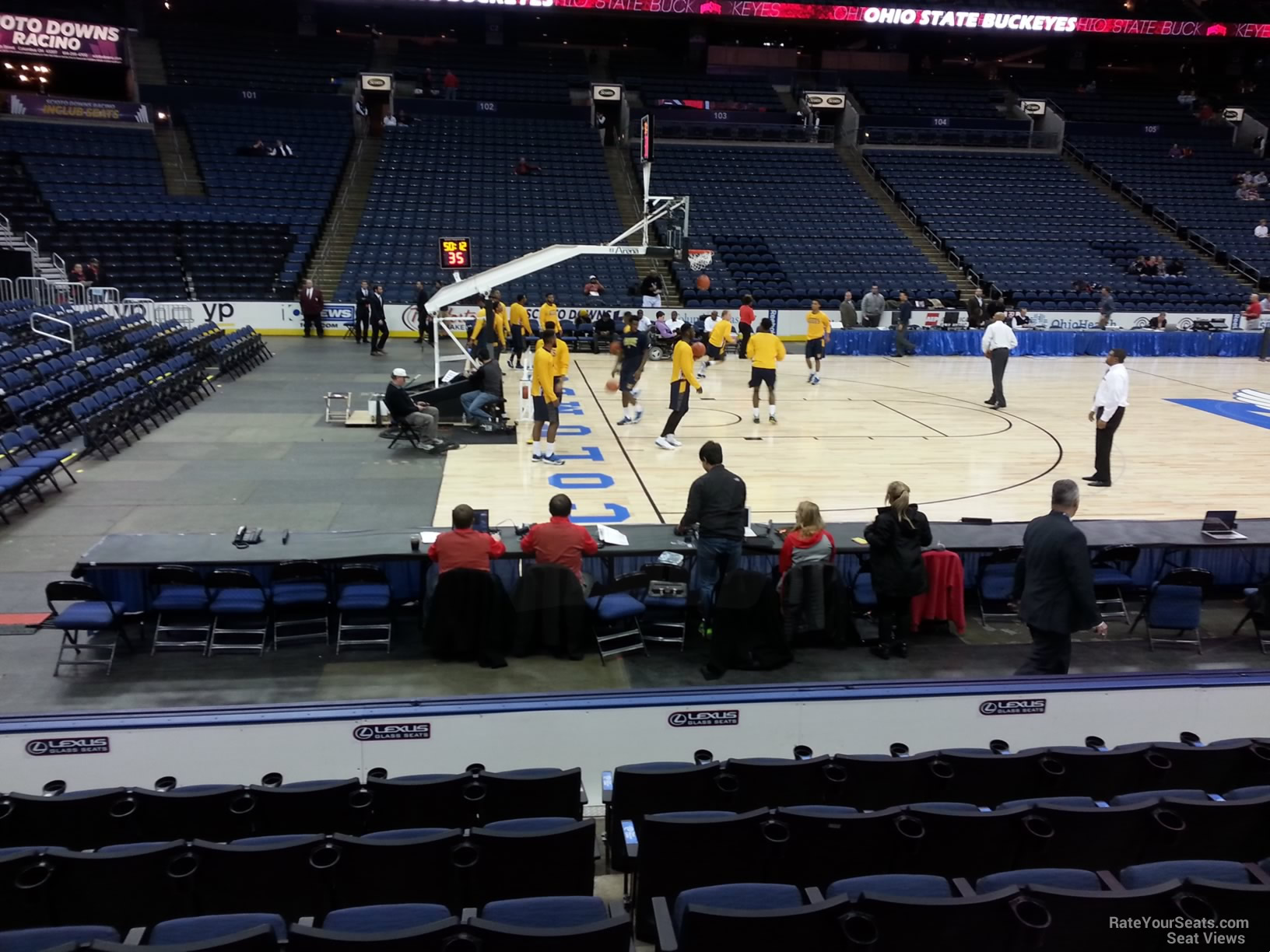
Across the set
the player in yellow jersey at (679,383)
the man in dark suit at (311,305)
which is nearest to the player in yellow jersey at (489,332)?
the player in yellow jersey at (679,383)

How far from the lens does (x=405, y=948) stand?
8.74 ft

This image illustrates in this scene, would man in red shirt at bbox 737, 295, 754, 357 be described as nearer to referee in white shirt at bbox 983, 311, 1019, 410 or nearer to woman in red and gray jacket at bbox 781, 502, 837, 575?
referee in white shirt at bbox 983, 311, 1019, 410

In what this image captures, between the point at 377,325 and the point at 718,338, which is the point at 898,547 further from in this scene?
the point at 377,325

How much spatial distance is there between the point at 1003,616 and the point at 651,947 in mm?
5470

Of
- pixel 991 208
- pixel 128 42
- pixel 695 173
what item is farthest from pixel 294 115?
pixel 991 208

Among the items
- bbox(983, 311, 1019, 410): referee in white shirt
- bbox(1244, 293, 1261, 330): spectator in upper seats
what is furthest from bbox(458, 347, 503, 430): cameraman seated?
bbox(1244, 293, 1261, 330): spectator in upper seats

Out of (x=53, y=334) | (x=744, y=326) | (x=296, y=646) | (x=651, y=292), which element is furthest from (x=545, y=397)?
(x=651, y=292)

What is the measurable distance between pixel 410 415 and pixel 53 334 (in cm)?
911

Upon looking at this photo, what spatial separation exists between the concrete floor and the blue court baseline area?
1521cm

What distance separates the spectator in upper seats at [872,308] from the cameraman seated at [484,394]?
44.1 feet

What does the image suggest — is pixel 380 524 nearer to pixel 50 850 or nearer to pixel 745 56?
pixel 50 850

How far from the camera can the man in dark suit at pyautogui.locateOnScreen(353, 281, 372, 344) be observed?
22438 millimetres

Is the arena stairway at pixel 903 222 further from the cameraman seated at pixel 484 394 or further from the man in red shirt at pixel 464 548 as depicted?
the man in red shirt at pixel 464 548

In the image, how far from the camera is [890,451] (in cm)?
1338
